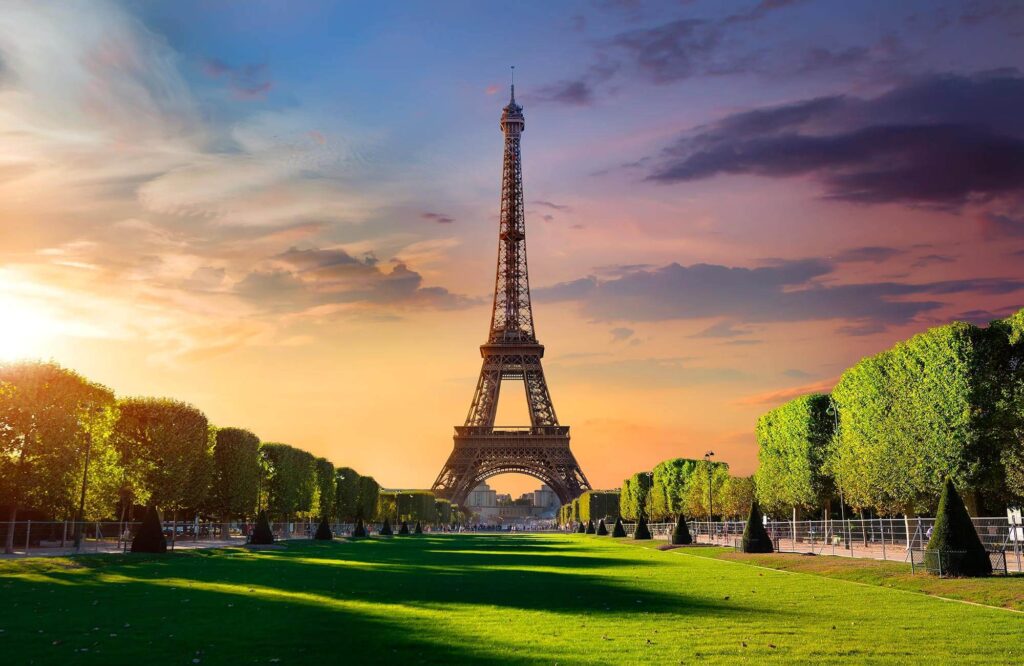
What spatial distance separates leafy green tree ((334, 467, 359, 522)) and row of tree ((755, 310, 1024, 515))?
57.9 meters

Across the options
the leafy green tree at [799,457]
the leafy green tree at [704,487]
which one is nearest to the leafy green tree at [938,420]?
the leafy green tree at [799,457]

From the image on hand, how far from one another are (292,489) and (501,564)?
142 ft

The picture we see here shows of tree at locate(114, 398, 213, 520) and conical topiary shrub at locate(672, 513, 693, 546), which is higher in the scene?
tree at locate(114, 398, 213, 520)

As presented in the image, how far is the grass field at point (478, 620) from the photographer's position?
12539 millimetres

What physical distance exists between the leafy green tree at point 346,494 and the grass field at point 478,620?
2679 inches

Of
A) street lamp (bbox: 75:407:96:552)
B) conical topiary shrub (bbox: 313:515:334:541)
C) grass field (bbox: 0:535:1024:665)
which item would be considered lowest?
grass field (bbox: 0:535:1024:665)

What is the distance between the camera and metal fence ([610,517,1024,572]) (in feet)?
108

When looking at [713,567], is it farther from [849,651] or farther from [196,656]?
[196,656]

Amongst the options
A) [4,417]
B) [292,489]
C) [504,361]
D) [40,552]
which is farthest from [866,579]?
[504,361]

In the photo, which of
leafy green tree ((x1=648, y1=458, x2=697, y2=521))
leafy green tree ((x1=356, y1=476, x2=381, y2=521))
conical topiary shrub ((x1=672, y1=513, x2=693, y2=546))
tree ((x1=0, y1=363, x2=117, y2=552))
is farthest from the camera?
leafy green tree ((x1=356, y1=476, x2=381, y2=521))

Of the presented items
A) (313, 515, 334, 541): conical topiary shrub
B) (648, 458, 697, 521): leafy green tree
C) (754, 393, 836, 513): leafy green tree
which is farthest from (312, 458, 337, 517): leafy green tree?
(754, 393, 836, 513): leafy green tree

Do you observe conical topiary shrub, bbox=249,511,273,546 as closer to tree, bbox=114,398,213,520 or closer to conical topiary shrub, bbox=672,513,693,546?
tree, bbox=114,398,213,520

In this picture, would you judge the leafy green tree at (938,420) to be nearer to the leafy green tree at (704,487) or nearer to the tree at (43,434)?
the leafy green tree at (704,487)

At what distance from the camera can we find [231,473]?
212ft
